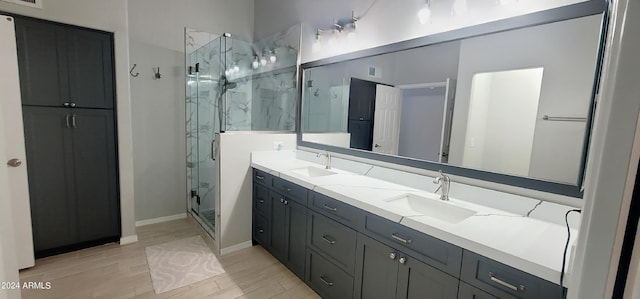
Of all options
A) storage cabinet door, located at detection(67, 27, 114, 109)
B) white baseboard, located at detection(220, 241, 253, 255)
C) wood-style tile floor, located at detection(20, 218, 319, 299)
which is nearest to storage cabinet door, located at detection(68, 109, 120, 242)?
storage cabinet door, located at detection(67, 27, 114, 109)

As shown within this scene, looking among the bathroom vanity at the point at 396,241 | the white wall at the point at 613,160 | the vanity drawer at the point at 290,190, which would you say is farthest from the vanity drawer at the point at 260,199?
the white wall at the point at 613,160

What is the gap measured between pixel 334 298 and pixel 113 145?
2.42 metres

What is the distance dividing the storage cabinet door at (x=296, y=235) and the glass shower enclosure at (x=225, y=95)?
1132 millimetres

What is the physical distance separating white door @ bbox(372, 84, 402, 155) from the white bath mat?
176cm

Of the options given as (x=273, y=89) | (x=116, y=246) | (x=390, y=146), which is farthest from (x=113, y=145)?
(x=390, y=146)

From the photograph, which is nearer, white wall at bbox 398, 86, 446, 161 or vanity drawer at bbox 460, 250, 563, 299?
vanity drawer at bbox 460, 250, 563, 299

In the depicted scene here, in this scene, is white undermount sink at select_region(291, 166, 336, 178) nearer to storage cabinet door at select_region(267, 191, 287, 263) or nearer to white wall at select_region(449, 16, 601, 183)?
storage cabinet door at select_region(267, 191, 287, 263)

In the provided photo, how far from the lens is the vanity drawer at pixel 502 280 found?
38.5 inches

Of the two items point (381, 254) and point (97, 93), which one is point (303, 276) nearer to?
point (381, 254)

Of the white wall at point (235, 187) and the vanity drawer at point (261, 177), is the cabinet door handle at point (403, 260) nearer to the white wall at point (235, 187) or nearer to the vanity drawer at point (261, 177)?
the vanity drawer at point (261, 177)

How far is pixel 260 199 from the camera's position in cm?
264

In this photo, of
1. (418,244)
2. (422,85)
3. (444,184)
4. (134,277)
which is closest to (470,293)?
(418,244)

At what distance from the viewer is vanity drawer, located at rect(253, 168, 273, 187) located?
2.50 metres

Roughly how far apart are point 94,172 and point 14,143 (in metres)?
0.56
